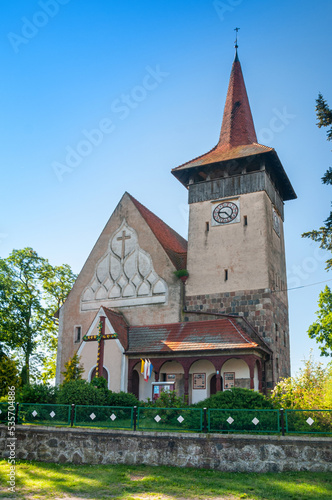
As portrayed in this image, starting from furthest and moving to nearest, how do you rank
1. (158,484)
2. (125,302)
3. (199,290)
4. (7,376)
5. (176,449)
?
(125,302), (199,290), (7,376), (176,449), (158,484)

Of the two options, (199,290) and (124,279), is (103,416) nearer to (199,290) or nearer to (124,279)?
(199,290)

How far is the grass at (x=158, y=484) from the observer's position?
35.1 feet

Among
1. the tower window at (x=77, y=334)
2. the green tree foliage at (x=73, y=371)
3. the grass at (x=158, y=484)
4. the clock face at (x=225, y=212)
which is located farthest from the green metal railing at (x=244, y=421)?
the tower window at (x=77, y=334)

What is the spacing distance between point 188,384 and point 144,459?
9.41m

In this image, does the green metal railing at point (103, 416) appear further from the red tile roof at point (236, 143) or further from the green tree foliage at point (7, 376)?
the red tile roof at point (236, 143)

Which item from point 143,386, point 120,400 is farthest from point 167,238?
point 120,400

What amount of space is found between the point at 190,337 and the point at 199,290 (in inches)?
134

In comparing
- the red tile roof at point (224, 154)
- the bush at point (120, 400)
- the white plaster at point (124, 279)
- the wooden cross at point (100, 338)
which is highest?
the red tile roof at point (224, 154)

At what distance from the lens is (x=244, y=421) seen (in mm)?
14102

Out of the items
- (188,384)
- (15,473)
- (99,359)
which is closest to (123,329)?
(99,359)

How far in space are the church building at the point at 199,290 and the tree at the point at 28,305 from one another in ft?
23.3

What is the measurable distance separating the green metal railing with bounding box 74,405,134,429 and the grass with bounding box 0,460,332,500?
4.81 feet

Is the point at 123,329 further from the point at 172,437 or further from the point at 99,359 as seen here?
the point at 172,437

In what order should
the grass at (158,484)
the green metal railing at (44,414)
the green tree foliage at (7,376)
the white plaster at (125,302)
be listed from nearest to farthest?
1. the grass at (158,484)
2. the green metal railing at (44,414)
3. the green tree foliage at (7,376)
4. the white plaster at (125,302)
